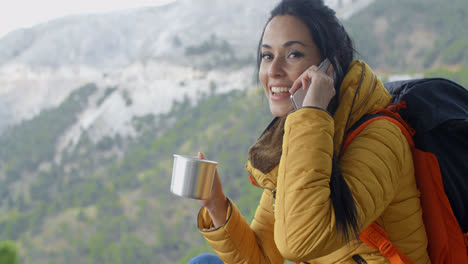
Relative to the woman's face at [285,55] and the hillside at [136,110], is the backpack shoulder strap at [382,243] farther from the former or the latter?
the hillside at [136,110]

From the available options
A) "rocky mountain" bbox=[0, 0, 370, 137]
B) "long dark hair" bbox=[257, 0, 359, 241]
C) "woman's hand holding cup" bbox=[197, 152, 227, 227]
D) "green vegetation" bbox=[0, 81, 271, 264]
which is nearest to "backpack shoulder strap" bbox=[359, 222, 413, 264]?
"long dark hair" bbox=[257, 0, 359, 241]

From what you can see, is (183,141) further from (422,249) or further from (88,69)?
(422,249)

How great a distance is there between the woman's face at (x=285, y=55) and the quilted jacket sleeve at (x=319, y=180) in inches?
7.2

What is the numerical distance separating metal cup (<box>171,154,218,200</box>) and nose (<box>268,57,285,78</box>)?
0.23m

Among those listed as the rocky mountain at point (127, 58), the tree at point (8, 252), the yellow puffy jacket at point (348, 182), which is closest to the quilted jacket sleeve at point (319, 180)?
the yellow puffy jacket at point (348, 182)

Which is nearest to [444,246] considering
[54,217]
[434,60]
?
[434,60]

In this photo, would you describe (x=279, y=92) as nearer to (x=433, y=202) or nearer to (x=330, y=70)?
(x=330, y=70)

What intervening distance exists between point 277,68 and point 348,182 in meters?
0.31

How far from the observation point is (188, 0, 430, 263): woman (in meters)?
0.58

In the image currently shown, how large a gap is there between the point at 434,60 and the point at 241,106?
2.47 metres

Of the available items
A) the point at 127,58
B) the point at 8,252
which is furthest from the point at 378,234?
the point at 127,58

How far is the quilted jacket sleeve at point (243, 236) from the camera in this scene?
2.92 feet

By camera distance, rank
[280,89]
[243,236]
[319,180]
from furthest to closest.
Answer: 1. [243,236]
2. [280,89]
3. [319,180]

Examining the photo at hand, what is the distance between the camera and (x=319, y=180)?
1.90 ft
